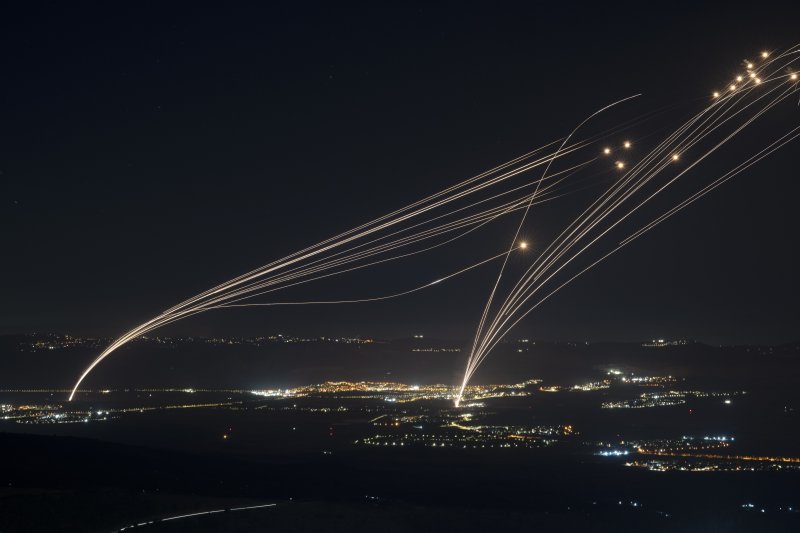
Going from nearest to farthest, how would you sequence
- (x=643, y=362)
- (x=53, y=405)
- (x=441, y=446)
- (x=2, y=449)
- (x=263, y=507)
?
(x=263, y=507), (x=2, y=449), (x=441, y=446), (x=53, y=405), (x=643, y=362)

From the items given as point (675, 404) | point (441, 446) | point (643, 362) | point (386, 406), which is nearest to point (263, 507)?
point (441, 446)

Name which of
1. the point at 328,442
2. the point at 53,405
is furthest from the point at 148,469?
the point at 53,405

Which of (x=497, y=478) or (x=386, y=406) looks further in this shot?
(x=386, y=406)

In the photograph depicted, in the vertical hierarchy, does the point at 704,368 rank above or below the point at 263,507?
above

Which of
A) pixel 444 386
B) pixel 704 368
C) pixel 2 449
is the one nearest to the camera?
pixel 2 449

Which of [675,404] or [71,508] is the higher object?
[675,404]

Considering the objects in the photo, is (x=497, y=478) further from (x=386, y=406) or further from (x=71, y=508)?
(x=386, y=406)

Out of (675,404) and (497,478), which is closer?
(497,478)

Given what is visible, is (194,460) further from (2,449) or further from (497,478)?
(497,478)

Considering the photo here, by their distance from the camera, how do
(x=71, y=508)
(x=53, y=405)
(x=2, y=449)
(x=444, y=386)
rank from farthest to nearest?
(x=444, y=386) → (x=53, y=405) → (x=2, y=449) → (x=71, y=508)
